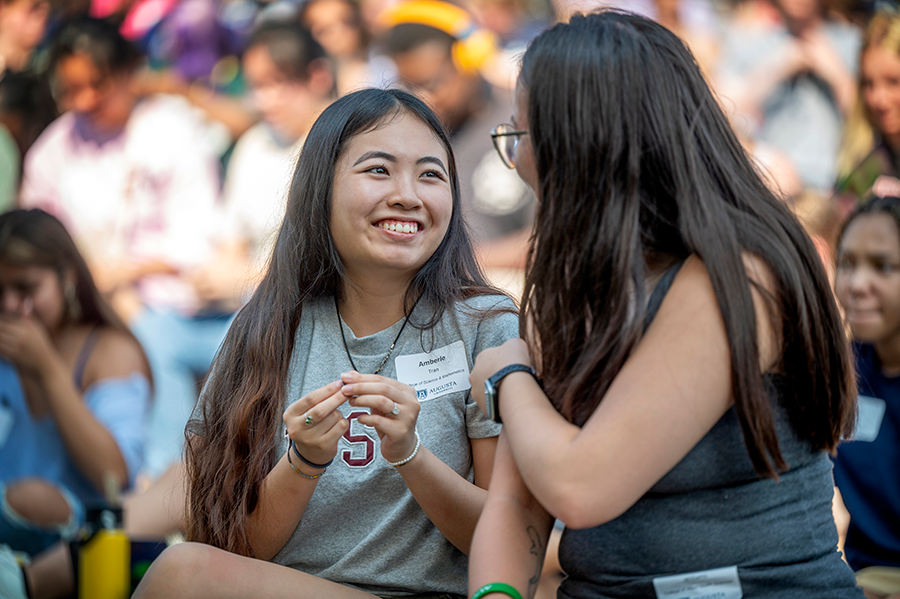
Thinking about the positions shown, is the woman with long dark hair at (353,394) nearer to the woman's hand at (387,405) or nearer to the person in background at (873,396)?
the woman's hand at (387,405)

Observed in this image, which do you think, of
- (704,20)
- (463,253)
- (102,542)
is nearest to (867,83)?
(704,20)

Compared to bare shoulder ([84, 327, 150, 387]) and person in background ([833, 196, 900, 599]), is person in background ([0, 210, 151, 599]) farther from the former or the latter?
person in background ([833, 196, 900, 599])

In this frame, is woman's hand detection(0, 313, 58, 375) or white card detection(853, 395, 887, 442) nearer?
white card detection(853, 395, 887, 442)

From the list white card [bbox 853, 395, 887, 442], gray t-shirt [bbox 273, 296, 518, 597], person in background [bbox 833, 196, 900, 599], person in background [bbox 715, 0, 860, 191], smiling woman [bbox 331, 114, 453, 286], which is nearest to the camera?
gray t-shirt [bbox 273, 296, 518, 597]

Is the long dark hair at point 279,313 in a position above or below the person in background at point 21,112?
below

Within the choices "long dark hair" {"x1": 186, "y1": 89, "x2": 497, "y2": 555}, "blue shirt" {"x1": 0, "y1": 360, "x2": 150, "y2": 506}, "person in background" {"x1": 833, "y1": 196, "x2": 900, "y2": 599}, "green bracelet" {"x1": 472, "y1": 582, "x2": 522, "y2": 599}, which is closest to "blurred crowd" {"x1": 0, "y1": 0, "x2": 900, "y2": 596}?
"blue shirt" {"x1": 0, "y1": 360, "x2": 150, "y2": 506}

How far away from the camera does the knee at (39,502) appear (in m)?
3.55

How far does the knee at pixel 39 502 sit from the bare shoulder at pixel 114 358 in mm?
542

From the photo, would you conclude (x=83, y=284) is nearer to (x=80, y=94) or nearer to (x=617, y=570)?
(x=80, y=94)

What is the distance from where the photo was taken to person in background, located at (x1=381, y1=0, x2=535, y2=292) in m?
3.74

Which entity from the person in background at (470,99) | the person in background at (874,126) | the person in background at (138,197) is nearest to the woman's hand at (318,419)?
the person in background at (470,99)

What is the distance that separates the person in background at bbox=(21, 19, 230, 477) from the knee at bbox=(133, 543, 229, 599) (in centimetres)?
261

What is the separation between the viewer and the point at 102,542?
2934 millimetres

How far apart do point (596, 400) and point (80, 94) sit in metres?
4.00
